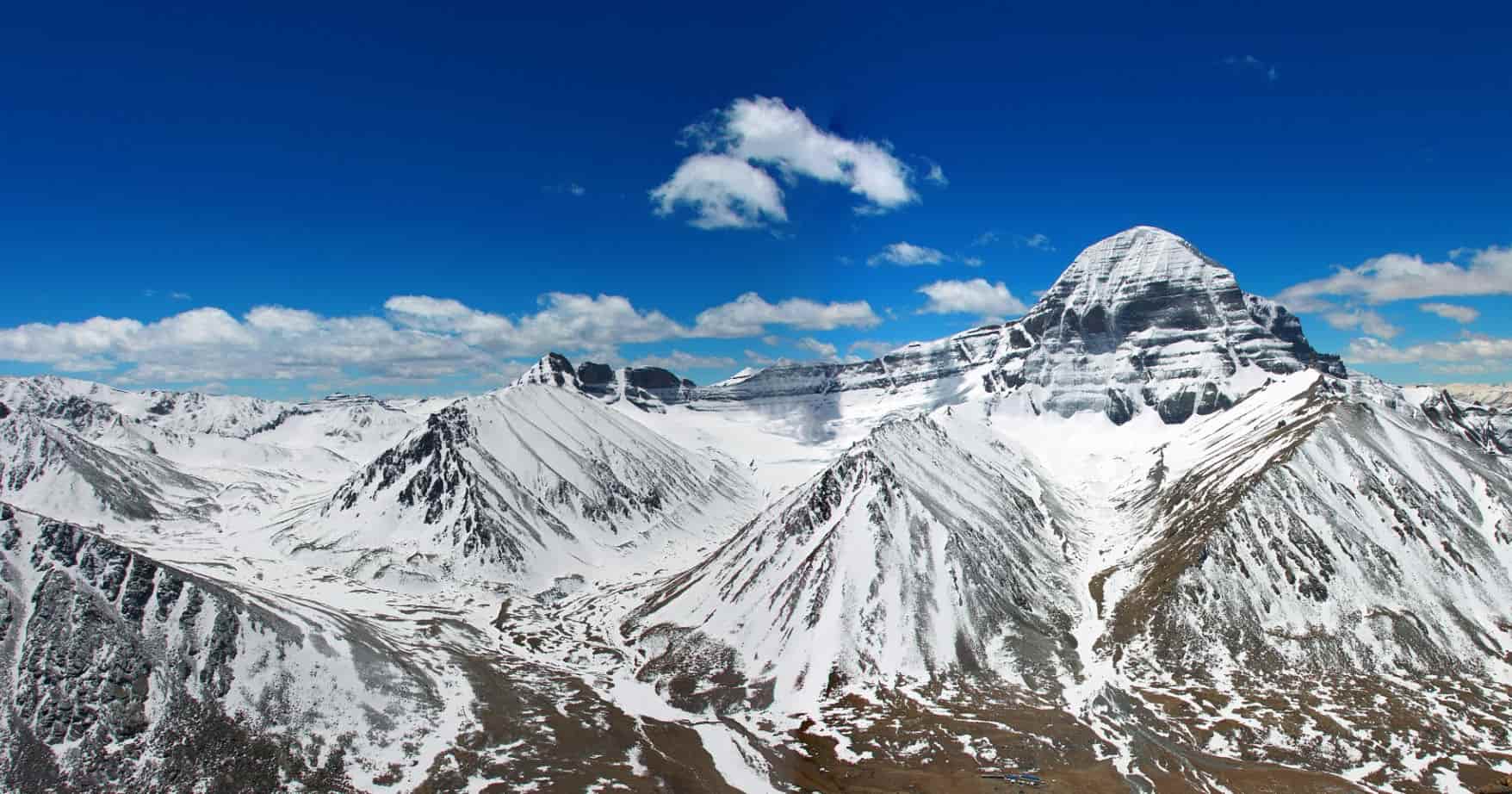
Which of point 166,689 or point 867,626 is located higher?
point 867,626

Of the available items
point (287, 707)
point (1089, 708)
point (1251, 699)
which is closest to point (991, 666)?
point (1089, 708)

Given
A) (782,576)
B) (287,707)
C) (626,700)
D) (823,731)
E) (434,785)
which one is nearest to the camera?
(434,785)

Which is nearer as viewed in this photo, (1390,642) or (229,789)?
(229,789)

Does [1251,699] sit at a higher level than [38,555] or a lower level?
lower

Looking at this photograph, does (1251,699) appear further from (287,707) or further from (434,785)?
(287,707)

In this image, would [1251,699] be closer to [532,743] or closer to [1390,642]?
[1390,642]

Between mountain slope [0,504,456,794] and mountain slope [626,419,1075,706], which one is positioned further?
mountain slope [626,419,1075,706]

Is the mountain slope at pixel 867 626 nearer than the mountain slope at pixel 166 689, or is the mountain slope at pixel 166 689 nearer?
the mountain slope at pixel 166 689

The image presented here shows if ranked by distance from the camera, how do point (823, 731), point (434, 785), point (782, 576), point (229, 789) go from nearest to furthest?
point (229, 789)
point (434, 785)
point (823, 731)
point (782, 576)

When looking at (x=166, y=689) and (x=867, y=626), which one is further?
(x=867, y=626)

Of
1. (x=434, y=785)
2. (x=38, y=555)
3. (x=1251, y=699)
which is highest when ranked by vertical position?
(x=38, y=555)
